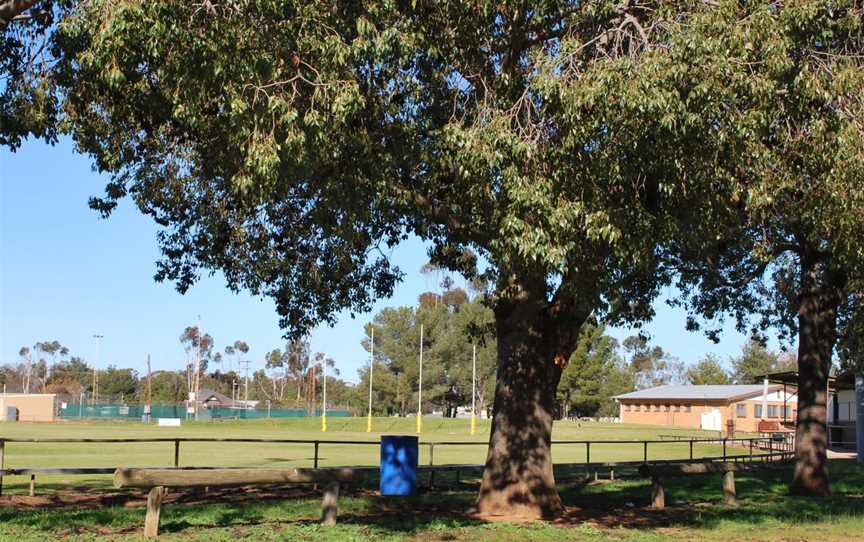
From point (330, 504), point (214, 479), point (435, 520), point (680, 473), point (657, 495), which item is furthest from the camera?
point (657, 495)

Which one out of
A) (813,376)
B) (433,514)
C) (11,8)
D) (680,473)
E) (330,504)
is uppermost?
→ (11,8)

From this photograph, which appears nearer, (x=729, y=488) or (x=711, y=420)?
(x=729, y=488)

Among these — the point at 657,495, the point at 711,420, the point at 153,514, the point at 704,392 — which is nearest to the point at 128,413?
the point at 704,392

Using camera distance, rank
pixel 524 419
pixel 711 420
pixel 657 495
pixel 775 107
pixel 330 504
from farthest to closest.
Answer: pixel 711 420 → pixel 657 495 → pixel 524 419 → pixel 330 504 → pixel 775 107

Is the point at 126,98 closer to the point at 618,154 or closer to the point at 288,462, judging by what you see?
the point at 618,154

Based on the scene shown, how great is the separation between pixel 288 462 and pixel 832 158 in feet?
74.5

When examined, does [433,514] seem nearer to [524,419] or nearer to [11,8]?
[524,419]

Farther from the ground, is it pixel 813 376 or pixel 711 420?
pixel 813 376

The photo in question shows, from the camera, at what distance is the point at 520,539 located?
1236cm

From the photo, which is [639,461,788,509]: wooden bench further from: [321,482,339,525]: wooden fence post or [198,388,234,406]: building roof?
[198,388,234,406]: building roof

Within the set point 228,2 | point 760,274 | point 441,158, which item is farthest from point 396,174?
point 760,274

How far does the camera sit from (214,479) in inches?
481

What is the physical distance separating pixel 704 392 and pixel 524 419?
7170 cm

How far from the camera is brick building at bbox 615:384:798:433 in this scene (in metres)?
78.7
